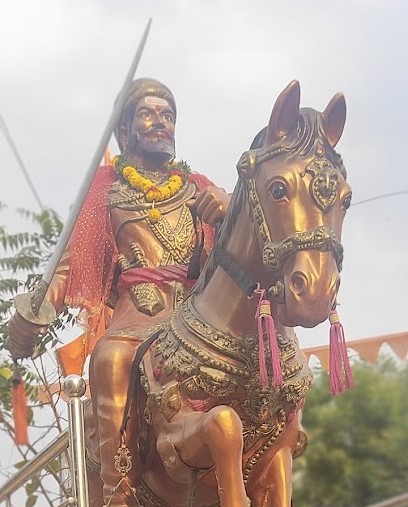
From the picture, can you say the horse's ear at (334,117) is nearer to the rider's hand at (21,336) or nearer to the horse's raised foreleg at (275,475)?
the horse's raised foreleg at (275,475)

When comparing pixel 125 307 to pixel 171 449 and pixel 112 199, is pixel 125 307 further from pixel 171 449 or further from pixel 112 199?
pixel 171 449

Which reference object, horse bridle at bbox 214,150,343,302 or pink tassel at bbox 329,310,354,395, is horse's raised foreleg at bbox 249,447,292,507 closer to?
pink tassel at bbox 329,310,354,395

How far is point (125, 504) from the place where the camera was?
9.71ft

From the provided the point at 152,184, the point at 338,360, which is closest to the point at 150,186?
the point at 152,184

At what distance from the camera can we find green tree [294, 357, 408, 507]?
590 inches

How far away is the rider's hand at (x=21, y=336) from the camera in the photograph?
3273mm

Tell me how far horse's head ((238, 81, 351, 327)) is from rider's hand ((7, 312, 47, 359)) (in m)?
1.18

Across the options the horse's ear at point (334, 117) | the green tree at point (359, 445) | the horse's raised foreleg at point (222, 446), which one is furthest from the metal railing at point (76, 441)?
the green tree at point (359, 445)

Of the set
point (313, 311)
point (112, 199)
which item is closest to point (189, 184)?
point (112, 199)

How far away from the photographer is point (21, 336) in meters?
3.34

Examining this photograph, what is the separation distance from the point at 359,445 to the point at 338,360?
45.2 ft

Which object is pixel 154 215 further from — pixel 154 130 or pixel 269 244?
pixel 269 244

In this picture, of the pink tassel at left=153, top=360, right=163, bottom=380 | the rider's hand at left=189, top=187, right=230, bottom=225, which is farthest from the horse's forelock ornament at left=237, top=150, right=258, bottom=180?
the pink tassel at left=153, top=360, right=163, bottom=380

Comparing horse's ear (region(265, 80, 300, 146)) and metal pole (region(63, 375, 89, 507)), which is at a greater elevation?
horse's ear (region(265, 80, 300, 146))
